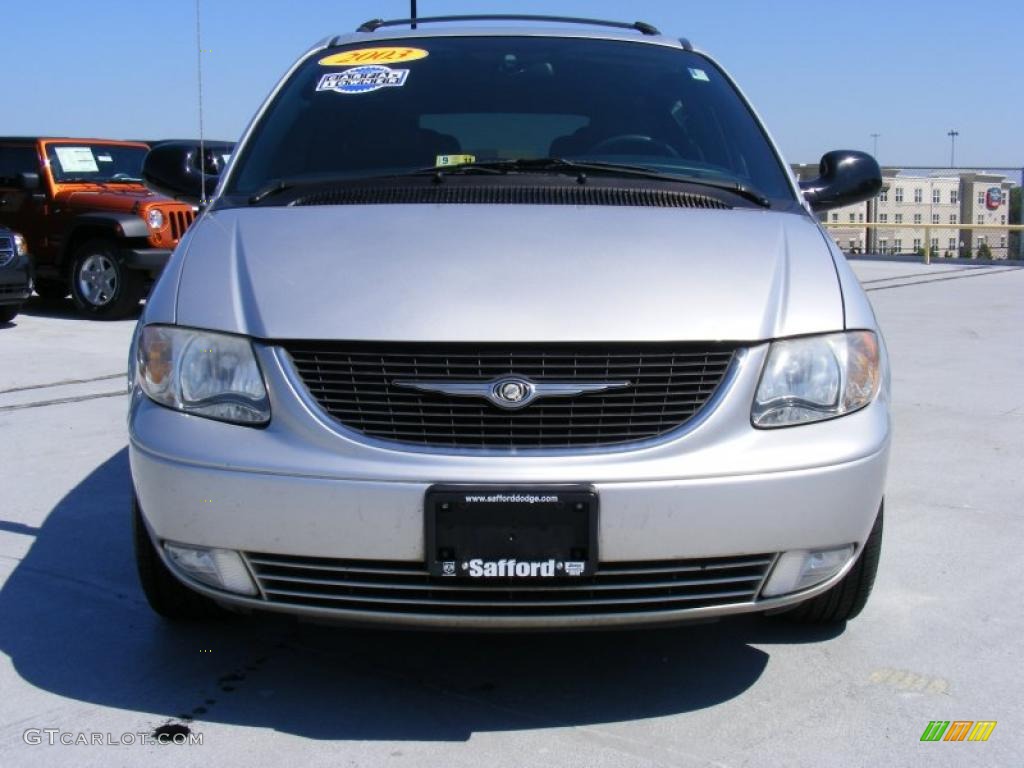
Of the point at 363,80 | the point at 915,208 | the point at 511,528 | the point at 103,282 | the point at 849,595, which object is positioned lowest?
the point at 915,208

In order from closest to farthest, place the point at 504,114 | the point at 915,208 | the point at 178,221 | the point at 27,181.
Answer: the point at 504,114 → the point at 27,181 → the point at 178,221 → the point at 915,208

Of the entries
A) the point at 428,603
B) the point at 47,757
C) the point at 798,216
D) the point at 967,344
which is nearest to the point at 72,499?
the point at 47,757

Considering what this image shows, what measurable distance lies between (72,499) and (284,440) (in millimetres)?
2443

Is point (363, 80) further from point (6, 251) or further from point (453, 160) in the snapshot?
point (6, 251)

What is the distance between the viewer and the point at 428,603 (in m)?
2.55

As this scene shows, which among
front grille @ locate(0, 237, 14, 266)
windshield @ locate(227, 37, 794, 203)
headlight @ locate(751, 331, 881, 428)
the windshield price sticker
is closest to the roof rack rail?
windshield @ locate(227, 37, 794, 203)

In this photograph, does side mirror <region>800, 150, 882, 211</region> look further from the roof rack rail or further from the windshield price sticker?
the windshield price sticker

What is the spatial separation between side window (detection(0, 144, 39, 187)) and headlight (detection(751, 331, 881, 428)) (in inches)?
427

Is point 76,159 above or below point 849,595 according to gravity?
above

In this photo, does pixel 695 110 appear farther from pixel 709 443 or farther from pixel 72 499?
pixel 72 499

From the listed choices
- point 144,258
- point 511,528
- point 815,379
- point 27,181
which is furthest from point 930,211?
point 511,528

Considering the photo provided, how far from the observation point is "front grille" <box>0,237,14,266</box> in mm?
10055

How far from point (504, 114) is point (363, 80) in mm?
500

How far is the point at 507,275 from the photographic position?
2.73m
